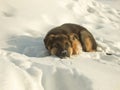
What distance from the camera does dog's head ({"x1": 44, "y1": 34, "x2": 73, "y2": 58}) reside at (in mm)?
6684

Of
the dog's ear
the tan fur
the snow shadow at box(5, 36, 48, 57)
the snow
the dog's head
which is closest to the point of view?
the snow

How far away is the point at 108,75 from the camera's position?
503 cm

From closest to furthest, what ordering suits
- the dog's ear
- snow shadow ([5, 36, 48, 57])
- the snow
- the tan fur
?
the snow → snow shadow ([5, 36, 48, 57]) → the dog's ear → the tan fur

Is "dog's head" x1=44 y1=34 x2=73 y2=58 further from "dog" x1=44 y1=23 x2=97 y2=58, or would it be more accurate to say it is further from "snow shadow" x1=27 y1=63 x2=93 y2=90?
"snow shadow" x1=27 y1=63 x2=93 y2=90

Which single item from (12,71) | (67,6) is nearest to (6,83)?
(12,71)

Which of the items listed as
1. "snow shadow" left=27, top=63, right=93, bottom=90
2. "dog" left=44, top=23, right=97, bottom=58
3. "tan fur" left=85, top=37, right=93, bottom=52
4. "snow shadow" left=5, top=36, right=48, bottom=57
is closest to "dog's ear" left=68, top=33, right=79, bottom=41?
"dog" left=44, top=23, right=97, bottom=58

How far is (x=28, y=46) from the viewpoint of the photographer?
24.1 feet

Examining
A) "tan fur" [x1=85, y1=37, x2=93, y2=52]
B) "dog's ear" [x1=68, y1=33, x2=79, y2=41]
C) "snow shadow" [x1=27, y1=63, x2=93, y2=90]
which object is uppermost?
"dog's ear" [x1=68, y1=33, x2=79, y2=41]

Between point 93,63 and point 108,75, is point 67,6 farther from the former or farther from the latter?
point 108,75

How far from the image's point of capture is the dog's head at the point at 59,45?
668 cm

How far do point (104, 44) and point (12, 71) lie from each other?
145 inches

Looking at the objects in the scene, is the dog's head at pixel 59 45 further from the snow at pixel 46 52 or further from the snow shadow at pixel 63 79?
the snow shadow at pixel 63 79

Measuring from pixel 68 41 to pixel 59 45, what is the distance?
0.22 m

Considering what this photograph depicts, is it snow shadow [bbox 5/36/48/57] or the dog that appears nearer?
the dog
